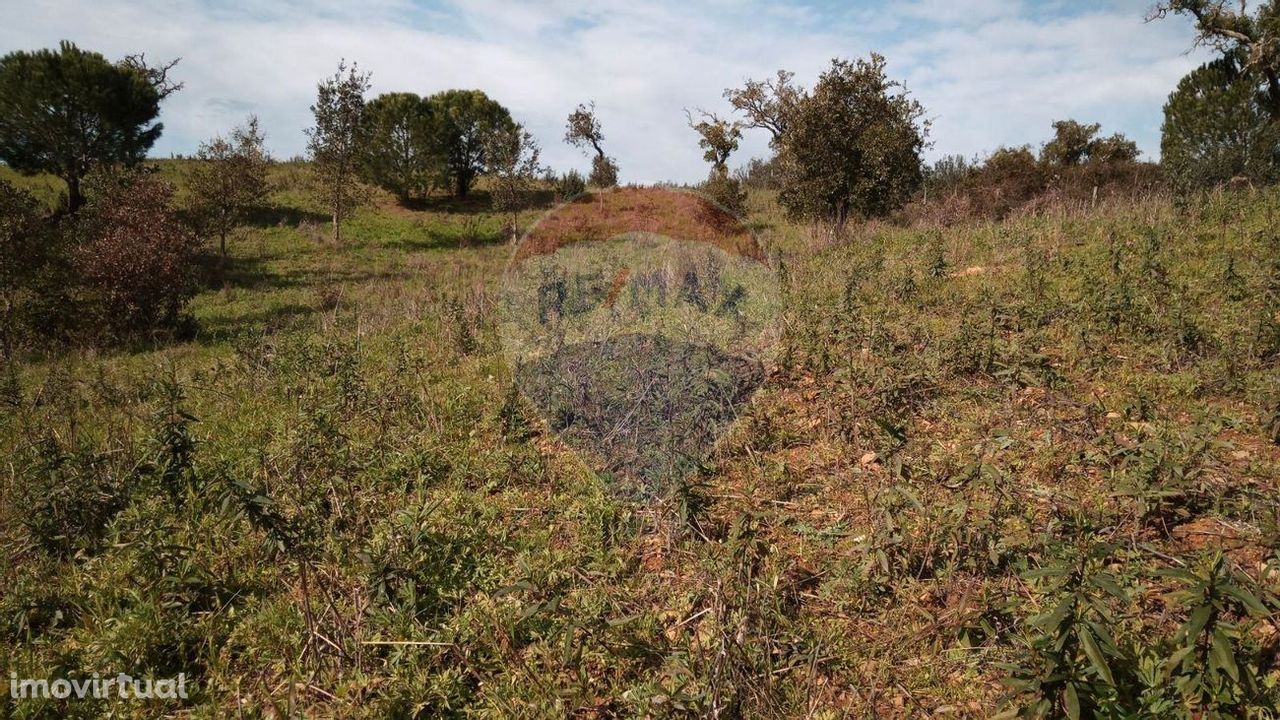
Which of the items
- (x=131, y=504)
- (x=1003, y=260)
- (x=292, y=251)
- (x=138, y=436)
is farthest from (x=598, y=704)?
(x=292, y=251)

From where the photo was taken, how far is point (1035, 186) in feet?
76.3

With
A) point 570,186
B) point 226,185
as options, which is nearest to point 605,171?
point 570,186

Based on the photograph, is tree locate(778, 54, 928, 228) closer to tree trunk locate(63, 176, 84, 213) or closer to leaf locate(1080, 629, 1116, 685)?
leaf locate(1080, 629, 1116, 685)

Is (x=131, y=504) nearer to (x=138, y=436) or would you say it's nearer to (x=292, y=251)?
(x=138, y=436)

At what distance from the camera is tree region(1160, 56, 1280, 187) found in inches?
782

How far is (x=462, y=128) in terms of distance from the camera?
1233 inches

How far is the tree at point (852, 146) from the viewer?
1527 cm

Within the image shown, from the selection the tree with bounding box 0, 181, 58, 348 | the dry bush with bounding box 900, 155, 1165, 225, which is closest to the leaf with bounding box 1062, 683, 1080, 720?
the tree with bounding box 0, 181, 58, 348

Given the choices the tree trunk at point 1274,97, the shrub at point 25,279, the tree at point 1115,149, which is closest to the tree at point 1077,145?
the tree at point 1115,149

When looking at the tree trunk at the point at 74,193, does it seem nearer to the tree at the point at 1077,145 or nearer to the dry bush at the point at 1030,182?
the dry bush at the point at 1030,182

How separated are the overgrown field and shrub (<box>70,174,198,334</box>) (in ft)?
22.7

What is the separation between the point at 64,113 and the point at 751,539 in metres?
31.1

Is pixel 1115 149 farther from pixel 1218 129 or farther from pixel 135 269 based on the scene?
pixel 135 269

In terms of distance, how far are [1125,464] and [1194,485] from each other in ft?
1.20
